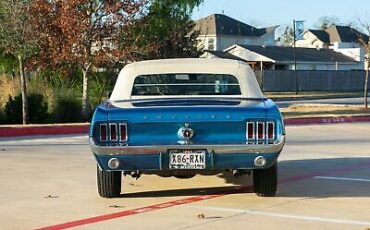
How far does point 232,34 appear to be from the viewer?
90062 mm

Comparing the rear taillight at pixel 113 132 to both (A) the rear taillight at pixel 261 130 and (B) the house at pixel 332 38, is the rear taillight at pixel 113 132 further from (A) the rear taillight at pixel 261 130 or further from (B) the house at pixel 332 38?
(B) the house at pixel 332 38

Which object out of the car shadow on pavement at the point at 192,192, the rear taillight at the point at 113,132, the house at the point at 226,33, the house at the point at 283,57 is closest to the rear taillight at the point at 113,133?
the rear taillight at the point at 113,132

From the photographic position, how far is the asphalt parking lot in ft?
23.8

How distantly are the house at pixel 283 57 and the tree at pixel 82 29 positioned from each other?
44.1 m

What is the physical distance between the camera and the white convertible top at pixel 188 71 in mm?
9203

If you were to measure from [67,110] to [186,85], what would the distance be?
14040 mm

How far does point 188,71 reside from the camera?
30.8ft

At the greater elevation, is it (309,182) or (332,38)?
(332,38)

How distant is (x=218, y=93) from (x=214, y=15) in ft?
267

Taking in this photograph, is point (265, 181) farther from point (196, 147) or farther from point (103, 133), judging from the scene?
point (103, 133)

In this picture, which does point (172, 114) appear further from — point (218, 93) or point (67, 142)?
point (67, 142)

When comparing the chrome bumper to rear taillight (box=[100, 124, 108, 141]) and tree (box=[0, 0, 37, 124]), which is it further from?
tree (box=[0, 0, 37, 124])

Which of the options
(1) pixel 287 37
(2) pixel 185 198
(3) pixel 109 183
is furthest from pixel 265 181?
(1) pixel 287 37

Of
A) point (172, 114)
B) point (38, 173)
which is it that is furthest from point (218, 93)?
point (38, 173)
